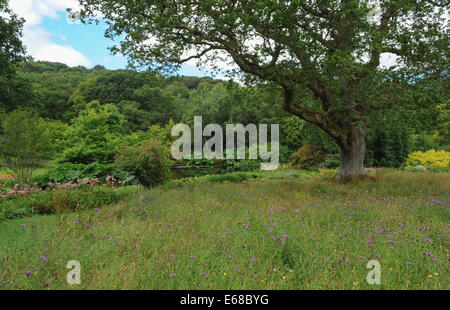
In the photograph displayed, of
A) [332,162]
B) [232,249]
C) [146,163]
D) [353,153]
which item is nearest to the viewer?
[232,249]

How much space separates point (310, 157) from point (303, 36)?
13.1m

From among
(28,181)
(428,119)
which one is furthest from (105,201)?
(428,119)

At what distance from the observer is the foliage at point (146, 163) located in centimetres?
1091

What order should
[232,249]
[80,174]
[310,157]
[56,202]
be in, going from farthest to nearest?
1. [310,157]
2. [80,174]
3. [56,202]
4. [232,249]

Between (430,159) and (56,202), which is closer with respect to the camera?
(56,202)

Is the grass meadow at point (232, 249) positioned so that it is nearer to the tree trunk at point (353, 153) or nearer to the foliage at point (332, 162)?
the tree trunk at point (353, 153)

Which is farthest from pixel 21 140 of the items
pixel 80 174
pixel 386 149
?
pixel 386 149

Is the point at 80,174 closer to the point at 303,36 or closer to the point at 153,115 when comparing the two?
the point at 303,36

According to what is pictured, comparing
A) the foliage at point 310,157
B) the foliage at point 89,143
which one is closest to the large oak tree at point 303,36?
the foliage at point 89,143

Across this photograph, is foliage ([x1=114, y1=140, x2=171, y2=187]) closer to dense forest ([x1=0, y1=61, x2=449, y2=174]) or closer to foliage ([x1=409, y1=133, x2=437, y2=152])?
dense forest ([x1=0, y1=61, x2=449, y2=174])

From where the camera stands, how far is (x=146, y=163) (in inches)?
435

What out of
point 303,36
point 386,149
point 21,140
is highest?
point 303,36

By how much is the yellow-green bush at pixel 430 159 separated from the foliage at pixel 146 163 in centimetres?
1615
